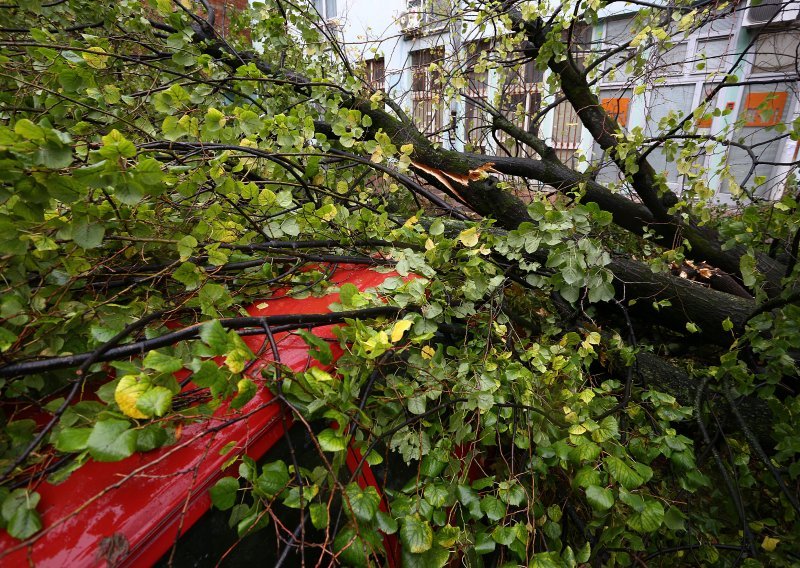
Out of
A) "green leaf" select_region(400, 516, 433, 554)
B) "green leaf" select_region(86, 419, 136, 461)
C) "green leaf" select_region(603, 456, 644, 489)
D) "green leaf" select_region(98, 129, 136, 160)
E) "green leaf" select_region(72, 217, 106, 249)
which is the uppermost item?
"green leaf" select_region(98, 129, 136, 160)

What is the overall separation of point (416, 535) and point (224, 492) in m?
0.50

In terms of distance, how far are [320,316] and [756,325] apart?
190cm

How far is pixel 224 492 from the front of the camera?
31.1 inches

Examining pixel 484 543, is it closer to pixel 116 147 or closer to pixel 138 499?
pixel 138 499

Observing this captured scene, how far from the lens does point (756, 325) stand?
5.42ft

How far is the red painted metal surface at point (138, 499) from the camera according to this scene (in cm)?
64

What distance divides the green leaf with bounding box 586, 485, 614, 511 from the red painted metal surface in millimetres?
925

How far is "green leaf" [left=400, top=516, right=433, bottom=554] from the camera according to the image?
952mm

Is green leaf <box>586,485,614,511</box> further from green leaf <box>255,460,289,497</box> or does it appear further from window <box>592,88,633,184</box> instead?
window <box>592,88,633,184</box>

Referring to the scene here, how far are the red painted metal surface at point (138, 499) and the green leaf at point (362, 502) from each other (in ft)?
0.81

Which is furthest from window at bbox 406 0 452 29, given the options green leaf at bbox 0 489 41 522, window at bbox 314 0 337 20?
window at bbox 314 0 337 20

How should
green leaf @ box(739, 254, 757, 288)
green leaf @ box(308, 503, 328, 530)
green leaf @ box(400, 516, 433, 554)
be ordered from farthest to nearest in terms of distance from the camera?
green leaf @ box(739, 254, 757, 288), green leaf @ box(400, 516, 433, 554), green leaf @ box(308, 503, 328, 530)

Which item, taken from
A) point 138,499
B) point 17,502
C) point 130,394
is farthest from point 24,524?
point 130,394

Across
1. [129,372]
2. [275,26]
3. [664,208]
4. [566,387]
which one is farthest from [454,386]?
[275,26]
